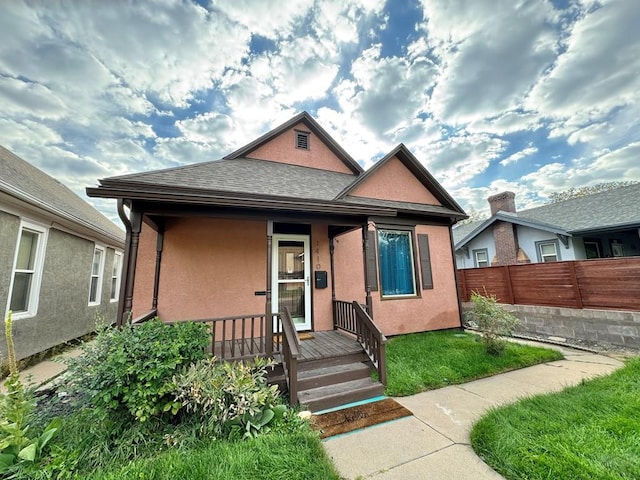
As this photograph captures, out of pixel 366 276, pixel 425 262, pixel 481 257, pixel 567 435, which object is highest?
pixel 481 257

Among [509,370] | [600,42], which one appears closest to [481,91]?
[600,42]

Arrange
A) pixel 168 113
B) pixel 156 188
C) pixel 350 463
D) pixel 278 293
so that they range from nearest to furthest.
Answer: pixel 350 463 → pixel 156 188 → pixel 278 293 → pixel 168 113

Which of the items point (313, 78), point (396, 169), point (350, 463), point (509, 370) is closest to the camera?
point (350, 463)

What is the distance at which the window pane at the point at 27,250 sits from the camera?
509 cm

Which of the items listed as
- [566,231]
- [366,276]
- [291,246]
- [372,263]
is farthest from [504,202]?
[291,246]

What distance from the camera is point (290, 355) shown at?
3402 mm

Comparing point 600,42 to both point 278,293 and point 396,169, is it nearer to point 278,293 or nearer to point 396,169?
point 396,169

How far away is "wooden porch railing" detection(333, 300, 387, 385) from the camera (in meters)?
3.82

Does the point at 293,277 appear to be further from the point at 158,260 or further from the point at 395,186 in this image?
the point at 395,186

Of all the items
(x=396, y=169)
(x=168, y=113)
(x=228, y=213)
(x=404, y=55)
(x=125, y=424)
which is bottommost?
(x=125, y=424)

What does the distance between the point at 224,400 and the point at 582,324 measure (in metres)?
8.35

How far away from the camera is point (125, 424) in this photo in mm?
2584

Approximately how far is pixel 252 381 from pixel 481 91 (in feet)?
38.7

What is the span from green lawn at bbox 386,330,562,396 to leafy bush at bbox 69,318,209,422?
2.95 meters
